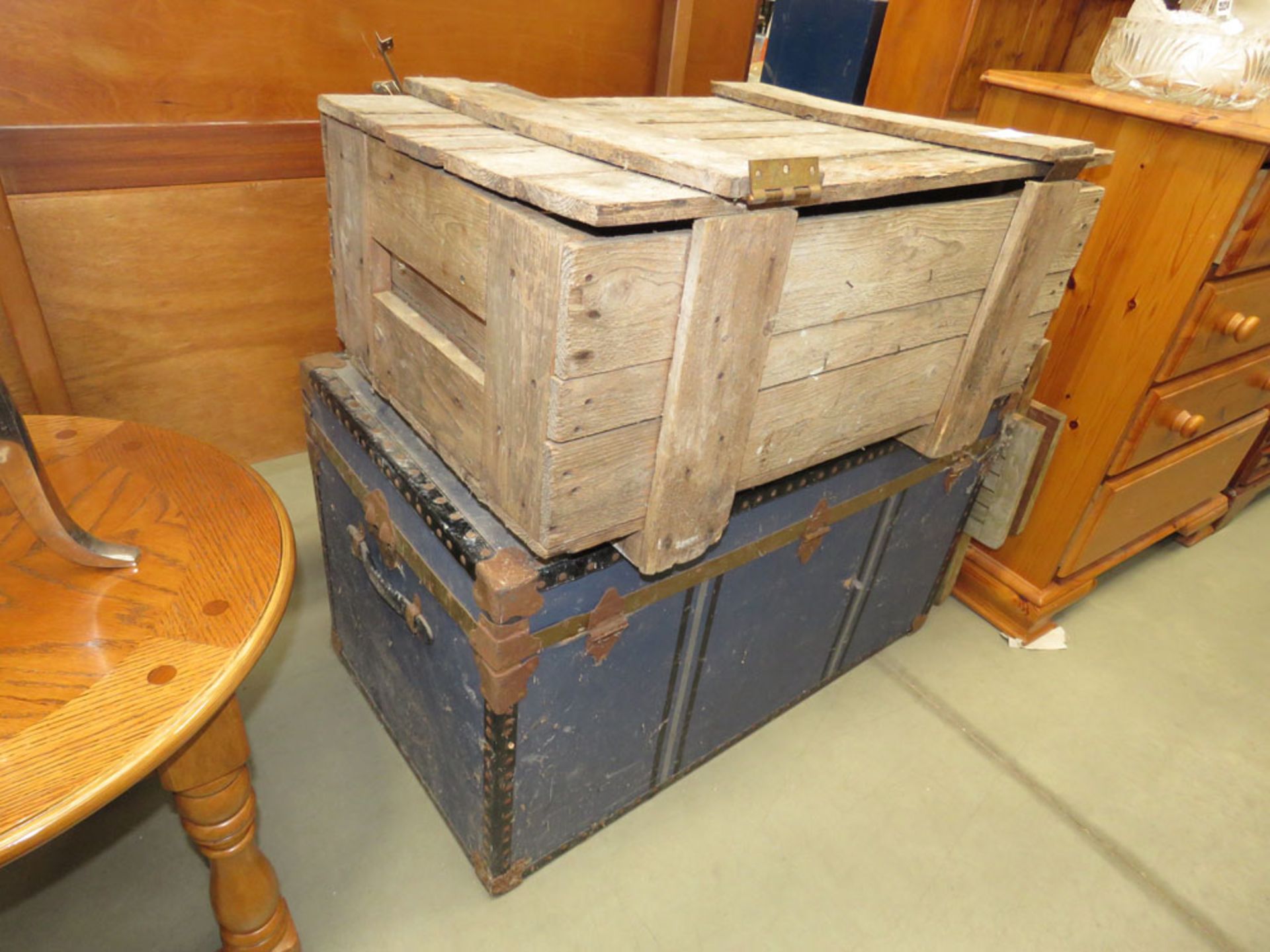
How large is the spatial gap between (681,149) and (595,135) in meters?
0.11

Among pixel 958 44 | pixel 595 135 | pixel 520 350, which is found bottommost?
pixel 520 350

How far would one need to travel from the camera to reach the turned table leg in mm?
956

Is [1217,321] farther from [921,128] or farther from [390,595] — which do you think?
[390,595]

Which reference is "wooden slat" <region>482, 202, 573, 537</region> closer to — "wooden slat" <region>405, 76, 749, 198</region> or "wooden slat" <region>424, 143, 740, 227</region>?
"wooden slat" <region>424, 143, 740, 227</region>

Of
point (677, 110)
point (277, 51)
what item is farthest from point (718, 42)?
point (677, 110)

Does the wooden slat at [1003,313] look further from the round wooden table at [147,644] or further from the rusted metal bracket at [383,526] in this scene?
the round wooden table at [147,644]

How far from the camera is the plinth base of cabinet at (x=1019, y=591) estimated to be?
6.88 feet

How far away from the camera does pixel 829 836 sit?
1582 millimetres

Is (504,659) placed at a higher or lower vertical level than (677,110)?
lower

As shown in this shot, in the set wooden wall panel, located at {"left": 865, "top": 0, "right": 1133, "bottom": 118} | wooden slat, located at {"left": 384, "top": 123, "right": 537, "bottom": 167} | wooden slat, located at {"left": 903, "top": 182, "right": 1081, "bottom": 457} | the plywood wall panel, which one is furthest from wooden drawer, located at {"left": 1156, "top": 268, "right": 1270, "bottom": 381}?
the plywood wall panel

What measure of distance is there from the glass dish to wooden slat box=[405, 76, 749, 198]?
1294mm

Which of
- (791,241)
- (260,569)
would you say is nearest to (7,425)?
(260,569)

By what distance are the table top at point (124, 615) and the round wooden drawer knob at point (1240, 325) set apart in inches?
78.0

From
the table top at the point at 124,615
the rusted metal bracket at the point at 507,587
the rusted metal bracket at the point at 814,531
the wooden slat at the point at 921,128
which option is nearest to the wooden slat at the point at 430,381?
the rusted metal bracket at the point at 507,587
